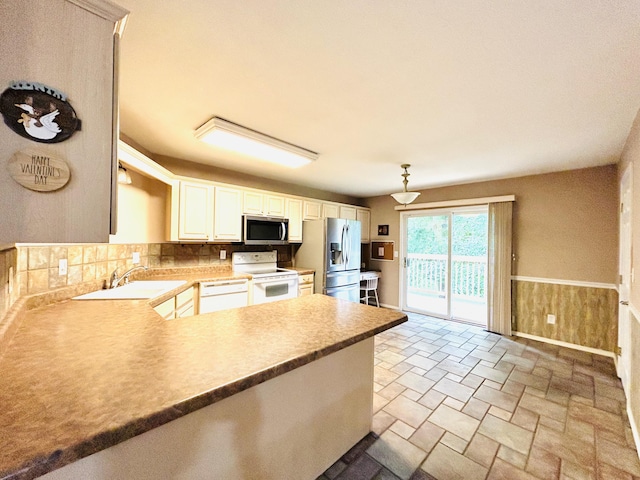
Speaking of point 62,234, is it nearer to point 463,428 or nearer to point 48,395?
point 48,395

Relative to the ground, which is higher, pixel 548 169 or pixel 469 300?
pixel 548 169

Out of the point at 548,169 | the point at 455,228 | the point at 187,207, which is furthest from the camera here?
the point at 455,228

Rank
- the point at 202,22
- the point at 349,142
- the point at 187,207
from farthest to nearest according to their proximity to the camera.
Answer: the point at 187,207 < the point at 349,142 < the point at 202,22

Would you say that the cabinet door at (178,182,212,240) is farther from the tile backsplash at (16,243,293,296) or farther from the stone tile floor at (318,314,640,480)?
the stone tile floor at (318,314,640,480)

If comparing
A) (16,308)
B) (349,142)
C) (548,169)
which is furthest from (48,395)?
(548,169)

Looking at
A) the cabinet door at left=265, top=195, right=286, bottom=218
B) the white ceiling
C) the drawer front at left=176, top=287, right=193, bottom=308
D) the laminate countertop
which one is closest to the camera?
the laminate countertop

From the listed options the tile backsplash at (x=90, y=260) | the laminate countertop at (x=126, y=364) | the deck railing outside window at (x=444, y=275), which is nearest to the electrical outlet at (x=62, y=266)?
the tile backsplash at (x=90, y=260)

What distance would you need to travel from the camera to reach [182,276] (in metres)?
3.24

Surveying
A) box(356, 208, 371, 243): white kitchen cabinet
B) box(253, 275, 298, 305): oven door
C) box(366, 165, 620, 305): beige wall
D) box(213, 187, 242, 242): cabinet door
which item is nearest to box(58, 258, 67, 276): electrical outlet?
box(213, 187, 242, 242): cabinet door

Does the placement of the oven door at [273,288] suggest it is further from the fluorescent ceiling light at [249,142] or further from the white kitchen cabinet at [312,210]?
the fluorescent ceiling light at [249,142]

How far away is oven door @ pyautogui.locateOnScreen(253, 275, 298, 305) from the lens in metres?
3.49

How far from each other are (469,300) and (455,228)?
4.31 ft

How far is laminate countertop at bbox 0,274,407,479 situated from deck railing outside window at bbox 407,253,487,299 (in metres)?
3.58

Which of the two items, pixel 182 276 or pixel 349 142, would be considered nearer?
pixel 349 142
